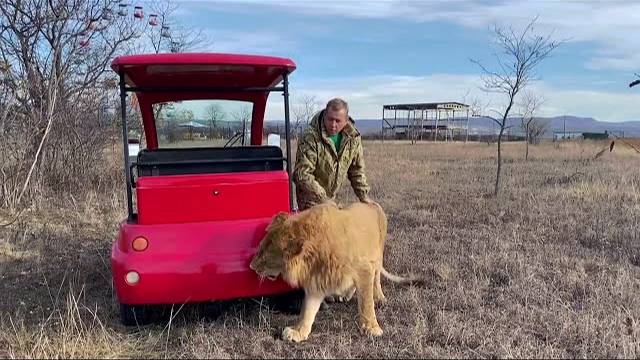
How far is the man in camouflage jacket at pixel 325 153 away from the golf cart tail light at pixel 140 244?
5.06 feet

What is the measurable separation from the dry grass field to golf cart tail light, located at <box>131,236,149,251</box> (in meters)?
0.66

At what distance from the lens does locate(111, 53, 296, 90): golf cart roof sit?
446cm

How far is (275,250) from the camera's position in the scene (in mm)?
4211

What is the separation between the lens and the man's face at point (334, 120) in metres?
5.15

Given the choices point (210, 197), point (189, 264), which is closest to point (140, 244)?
point (189, 264)

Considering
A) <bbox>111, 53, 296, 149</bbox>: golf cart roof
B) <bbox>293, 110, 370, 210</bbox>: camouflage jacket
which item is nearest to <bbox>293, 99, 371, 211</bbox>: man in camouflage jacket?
<bbox>293, 110, 370, 210</bbox>: camouflage jacket

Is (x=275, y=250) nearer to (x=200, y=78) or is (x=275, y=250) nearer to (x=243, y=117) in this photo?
(x=200, y=78)

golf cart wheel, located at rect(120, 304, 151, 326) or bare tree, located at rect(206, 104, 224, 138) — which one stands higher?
bare tree, located at rect(206, 104, 224, 138)

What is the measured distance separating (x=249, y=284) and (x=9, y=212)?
6.58 meters

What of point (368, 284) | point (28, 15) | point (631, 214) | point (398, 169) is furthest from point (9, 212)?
point (398, 169)

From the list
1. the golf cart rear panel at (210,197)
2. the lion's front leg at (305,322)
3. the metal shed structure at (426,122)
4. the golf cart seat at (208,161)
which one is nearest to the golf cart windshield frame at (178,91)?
the golf cart seat at (208,161)

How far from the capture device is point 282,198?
4758 mm

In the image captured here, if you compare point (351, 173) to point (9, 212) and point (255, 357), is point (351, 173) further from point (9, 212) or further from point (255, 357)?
point (9, 212)

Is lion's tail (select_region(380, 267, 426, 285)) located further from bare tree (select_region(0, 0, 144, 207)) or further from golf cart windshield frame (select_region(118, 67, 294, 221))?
bare tree (select_region(0, 0, 144, 207))
